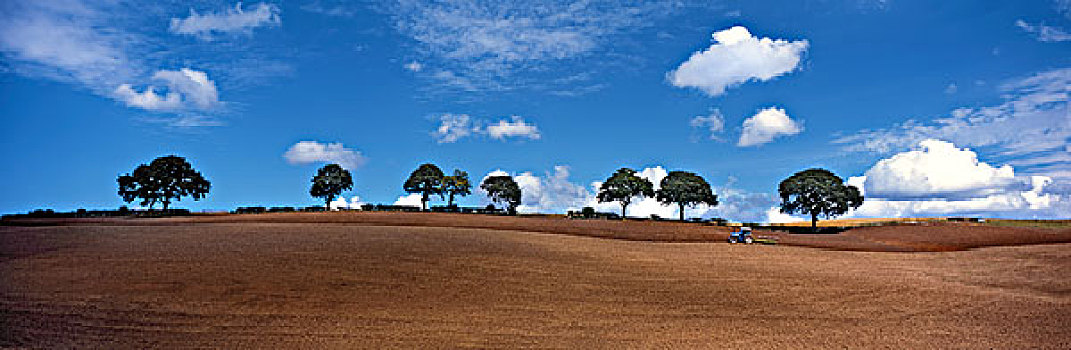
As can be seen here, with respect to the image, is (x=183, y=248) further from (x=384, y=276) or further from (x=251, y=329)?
(x=251, y=329)

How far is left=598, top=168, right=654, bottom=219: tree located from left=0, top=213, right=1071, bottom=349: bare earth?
154ft

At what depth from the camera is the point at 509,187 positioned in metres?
86.6

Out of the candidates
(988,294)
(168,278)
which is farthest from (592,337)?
(988,294)

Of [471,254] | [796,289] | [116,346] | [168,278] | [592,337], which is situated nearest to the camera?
[116,346]

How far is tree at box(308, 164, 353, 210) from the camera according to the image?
268ft

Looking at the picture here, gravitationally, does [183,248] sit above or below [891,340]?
above

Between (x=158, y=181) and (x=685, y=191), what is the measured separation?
6529 centimetres

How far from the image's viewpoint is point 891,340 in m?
15.4

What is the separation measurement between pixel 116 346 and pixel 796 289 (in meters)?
21.0

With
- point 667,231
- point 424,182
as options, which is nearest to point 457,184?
point 424,182

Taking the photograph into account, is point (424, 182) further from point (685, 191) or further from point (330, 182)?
point (685, 191)

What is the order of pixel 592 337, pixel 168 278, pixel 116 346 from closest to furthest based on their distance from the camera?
1. pixel 116 346
2. pixel 592 337
3. pixel 168 278

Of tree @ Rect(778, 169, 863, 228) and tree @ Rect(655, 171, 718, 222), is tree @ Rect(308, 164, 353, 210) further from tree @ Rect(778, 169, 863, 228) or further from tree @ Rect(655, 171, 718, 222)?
tree @ Rect(778, 169, 863, 228)

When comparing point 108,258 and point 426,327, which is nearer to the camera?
point 426,327
